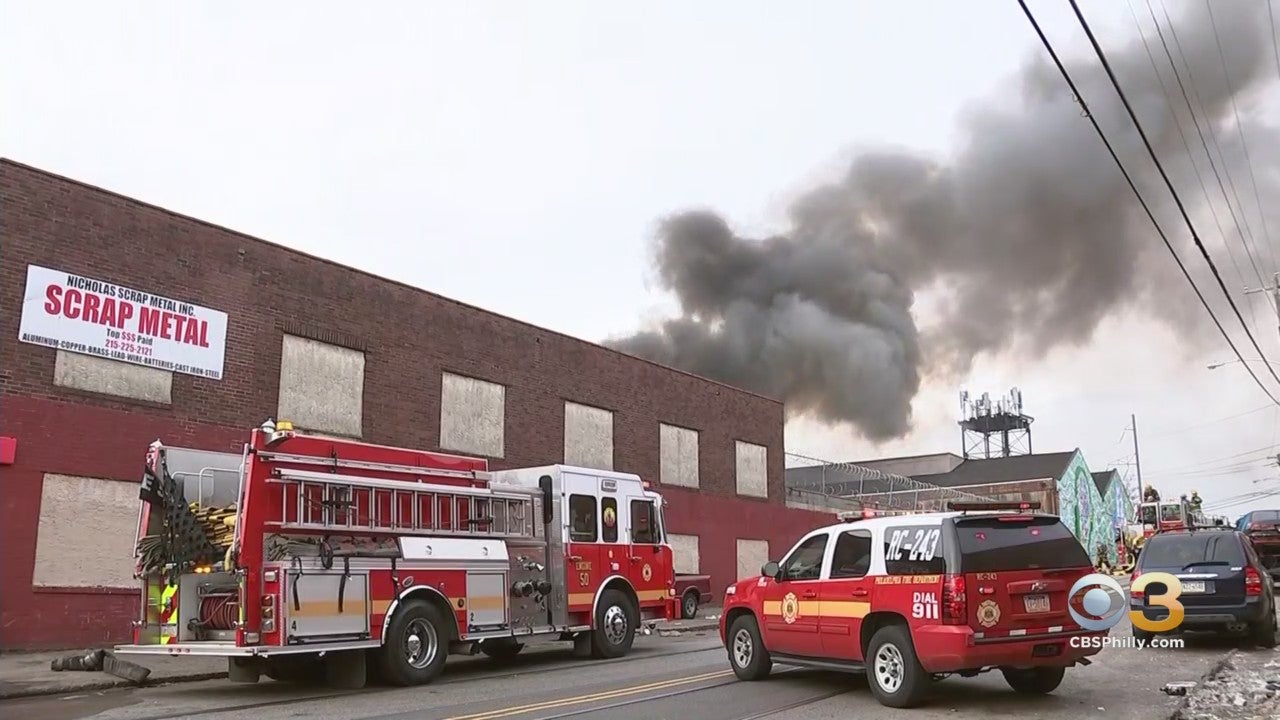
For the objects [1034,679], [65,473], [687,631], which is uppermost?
[65,473]

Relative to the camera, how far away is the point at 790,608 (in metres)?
10.1

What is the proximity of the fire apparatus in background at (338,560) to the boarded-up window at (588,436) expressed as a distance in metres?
11.3

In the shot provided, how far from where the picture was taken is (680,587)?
79.4ft

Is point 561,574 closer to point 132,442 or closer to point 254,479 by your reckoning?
point 254,479

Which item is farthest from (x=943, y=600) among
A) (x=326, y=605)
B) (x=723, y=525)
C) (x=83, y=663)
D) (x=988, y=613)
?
(x=723, y=525)

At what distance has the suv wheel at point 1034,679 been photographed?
9.30 metres

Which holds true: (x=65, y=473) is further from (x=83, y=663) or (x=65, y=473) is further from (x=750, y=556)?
(x=750, y=556)

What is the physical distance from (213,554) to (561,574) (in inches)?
180

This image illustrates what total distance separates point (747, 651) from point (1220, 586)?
6.32 m

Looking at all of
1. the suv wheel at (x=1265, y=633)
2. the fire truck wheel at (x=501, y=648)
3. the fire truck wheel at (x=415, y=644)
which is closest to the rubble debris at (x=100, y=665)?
the fire truck wheel at (x=415, y=644)

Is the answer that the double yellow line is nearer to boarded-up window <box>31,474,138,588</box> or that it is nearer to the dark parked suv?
the dark parked suv

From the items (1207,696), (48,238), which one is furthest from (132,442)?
(1207,696)

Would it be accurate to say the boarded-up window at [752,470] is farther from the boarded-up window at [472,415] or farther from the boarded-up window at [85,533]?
the boarded-up window at [85,533]

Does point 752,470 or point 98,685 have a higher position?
point 752,470
